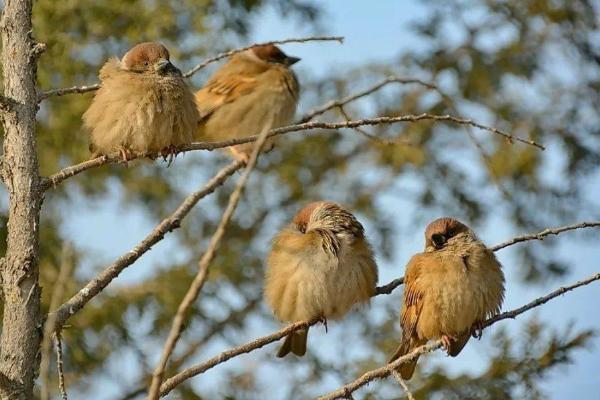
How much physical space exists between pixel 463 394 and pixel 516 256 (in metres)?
4.37

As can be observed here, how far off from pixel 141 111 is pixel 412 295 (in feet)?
5.12

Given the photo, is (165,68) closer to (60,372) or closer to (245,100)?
(60,372)

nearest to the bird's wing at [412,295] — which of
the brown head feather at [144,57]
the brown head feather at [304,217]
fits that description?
the brown head feather at [304,217]

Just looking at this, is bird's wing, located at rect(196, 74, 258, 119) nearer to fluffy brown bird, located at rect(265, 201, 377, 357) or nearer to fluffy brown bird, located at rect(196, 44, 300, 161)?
fluffy brown bird, located at rect(196, 44, 300, 161)

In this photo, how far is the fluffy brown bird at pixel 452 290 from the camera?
514 centimetres

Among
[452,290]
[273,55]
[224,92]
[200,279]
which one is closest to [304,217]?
[452,290]

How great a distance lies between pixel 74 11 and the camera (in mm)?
8828

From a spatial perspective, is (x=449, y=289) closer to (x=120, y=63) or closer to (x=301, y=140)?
(x=120, y=63)

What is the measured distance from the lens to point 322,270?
5.37m

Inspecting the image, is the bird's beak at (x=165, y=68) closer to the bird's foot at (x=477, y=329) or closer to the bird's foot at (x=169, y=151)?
the bird's foot at (x=169, y=151)

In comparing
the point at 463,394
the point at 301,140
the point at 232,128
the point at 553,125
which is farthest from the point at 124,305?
the point at 553,125

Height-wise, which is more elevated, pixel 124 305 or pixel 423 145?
pixel 423 145

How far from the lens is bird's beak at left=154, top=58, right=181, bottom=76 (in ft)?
18.1

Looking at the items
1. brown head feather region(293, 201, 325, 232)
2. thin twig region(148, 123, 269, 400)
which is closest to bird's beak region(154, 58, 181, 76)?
brown head feather region(293, 201, 325, 232)
